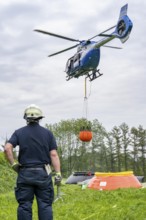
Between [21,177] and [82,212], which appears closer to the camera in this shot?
[21,177]

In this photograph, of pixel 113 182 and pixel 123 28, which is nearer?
pixel 113 182

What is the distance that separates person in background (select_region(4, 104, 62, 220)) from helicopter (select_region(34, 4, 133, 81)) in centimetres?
1129

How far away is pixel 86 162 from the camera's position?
6700 centimetres

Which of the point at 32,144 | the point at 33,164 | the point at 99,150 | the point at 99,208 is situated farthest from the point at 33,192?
the point at 99,150

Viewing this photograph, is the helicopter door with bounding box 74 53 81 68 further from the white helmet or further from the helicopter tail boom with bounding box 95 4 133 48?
the white helmet

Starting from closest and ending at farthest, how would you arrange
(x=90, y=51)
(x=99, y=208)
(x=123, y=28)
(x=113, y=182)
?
(x=99, y=208), (x=113, y=182), (x=123, y=28), (x=90, y=51)

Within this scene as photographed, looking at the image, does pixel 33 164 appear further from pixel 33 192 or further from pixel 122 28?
pixel 122 28

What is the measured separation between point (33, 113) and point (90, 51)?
1359 centimetres

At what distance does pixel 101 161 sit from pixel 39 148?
65.3 m

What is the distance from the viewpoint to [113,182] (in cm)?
1534

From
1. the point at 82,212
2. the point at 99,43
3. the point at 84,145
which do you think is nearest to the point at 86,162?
the point at 84,145

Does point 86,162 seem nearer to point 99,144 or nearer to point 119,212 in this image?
point 99,144

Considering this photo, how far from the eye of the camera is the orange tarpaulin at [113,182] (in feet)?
49.9

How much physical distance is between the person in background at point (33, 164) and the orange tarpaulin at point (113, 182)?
834 cm
